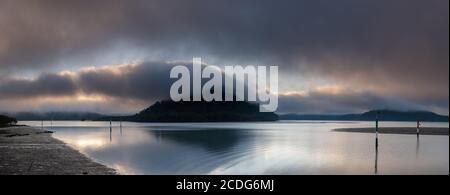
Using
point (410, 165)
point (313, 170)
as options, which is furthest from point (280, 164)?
point (410, 165)

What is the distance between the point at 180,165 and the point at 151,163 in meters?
3.21

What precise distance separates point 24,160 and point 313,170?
2478 cm

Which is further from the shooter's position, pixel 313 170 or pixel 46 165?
pixel 313 170
